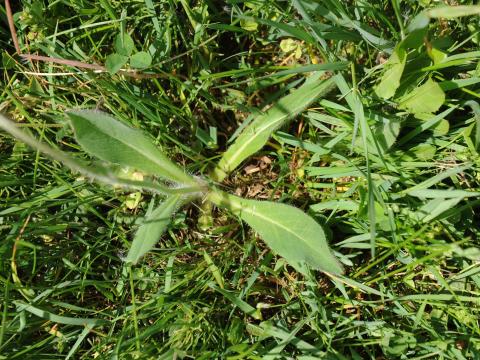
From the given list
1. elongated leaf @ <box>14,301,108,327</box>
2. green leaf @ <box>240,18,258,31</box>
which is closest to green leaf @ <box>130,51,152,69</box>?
green leaf @ <box>240,18,258,31</box>

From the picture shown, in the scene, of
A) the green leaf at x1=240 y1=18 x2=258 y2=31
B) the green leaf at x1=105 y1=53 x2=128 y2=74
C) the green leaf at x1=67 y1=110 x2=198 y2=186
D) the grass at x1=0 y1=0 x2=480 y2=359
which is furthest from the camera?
the green leaf at x1=240 y1=18 x2=258 y2=31

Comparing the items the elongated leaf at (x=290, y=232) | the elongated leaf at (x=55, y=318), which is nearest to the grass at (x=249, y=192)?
the elongated leaf at (x=55, y=318)

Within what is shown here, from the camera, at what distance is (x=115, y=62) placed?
2047 millimetres

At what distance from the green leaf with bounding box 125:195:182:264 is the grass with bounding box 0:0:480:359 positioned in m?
0.14

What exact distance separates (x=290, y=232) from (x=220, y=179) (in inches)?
18.1

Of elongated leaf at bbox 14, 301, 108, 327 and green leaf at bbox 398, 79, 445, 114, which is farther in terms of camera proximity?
elongated leaf at bbox 14, 301, 108, 327

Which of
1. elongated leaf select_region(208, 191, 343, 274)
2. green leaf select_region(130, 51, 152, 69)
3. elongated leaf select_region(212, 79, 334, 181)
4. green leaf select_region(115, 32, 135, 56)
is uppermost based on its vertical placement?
green leaf select_region(115, 32, 135, 56)

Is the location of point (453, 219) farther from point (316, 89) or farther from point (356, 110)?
point (316, 89)

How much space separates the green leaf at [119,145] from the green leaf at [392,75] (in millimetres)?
828

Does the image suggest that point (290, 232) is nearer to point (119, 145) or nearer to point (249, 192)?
point (249, 192)

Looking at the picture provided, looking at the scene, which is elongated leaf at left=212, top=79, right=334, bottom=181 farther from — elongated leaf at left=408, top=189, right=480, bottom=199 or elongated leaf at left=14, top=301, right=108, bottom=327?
elongated leaf at left=14, top=301, right=108, bottom=327

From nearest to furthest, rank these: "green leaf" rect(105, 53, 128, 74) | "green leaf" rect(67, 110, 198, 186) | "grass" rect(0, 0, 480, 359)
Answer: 1. "green leaf" rect(67, 110, 198, 186)
2. "grass" rect(0, 0, 480, 359)
3. "green leaf" rect(105, 53, 128, 74)

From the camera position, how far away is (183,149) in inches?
87.3

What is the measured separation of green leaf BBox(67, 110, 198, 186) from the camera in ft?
5.86
